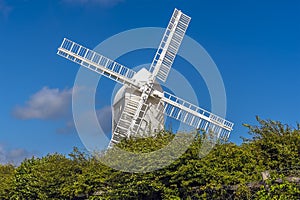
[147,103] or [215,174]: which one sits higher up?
[147,103]

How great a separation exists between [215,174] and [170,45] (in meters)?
12.8

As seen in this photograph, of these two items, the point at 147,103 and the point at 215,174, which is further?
the point at 147,103

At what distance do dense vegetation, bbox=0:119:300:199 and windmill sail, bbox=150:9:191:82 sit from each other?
26.3 feet

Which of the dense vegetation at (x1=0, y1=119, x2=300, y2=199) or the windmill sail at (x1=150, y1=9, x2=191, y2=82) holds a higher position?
the windmill sail at (x1=150, y1=9, x2=191, y2=82)

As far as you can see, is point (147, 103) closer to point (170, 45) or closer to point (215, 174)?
point (170, 45)

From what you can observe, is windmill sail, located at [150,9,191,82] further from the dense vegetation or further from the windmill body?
the dense vegetation

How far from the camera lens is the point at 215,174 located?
1370cm

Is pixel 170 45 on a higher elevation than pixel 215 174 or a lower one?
higher

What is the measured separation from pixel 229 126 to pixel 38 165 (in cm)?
908

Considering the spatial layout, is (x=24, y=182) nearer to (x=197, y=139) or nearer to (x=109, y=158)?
(x=109, y=158)

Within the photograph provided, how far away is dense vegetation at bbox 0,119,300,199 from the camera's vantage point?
12.5 m

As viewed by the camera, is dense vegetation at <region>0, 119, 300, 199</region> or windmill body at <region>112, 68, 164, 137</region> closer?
dense vegetation at <region>0, 119, 300, 199</region>

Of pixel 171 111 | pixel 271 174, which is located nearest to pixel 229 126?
pixel 171 111

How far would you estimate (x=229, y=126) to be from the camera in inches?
963
